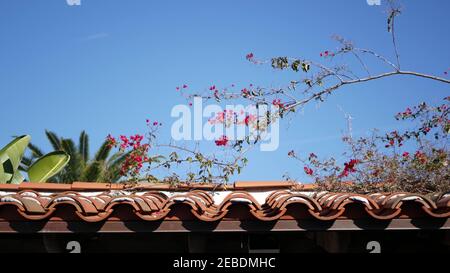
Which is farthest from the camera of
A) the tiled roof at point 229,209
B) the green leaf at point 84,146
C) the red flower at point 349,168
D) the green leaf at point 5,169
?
the green leaf at point 84,146

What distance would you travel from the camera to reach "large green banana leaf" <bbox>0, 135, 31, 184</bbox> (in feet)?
28.1

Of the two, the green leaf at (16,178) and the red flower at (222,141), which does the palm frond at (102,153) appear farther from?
the red flower at (222,141)

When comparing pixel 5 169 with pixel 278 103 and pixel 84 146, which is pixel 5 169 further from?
pixel 84 146

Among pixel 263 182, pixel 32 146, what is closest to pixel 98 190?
pixel 263 182

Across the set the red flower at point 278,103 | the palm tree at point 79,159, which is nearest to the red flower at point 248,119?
the red flower at point 278,103

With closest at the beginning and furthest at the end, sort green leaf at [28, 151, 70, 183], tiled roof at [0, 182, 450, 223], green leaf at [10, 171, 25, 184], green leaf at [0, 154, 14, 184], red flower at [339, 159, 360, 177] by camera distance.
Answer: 1. tiled roof at [0, 182, 450, 223]
2. red flower at [339, 159, 360, 177]
3. green leaf at [0, 154, 14, 184]
4. green leaf at [10, 171, 25, 184]
5. green leaf at [28, 151, 70, 183]

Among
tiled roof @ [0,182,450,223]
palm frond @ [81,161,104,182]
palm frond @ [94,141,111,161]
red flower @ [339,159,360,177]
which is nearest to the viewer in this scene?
tiled roof @ [0,182,450,223]

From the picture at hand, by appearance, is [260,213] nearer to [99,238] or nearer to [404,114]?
[99,238]

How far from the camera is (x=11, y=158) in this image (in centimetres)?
864

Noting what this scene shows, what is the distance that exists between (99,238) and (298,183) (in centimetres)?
Answer: 324

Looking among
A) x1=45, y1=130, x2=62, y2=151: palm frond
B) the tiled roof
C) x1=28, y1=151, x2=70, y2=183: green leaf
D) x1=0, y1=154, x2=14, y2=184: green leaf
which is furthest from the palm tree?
the tiled roof

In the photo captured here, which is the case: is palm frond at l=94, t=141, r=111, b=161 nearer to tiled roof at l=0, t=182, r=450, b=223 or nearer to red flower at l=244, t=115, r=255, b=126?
red flower at l=244, t=115, r=255, b=126

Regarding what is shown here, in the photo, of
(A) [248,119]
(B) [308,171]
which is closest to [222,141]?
(A) [248,119]

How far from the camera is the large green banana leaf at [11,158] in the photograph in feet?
28.1
